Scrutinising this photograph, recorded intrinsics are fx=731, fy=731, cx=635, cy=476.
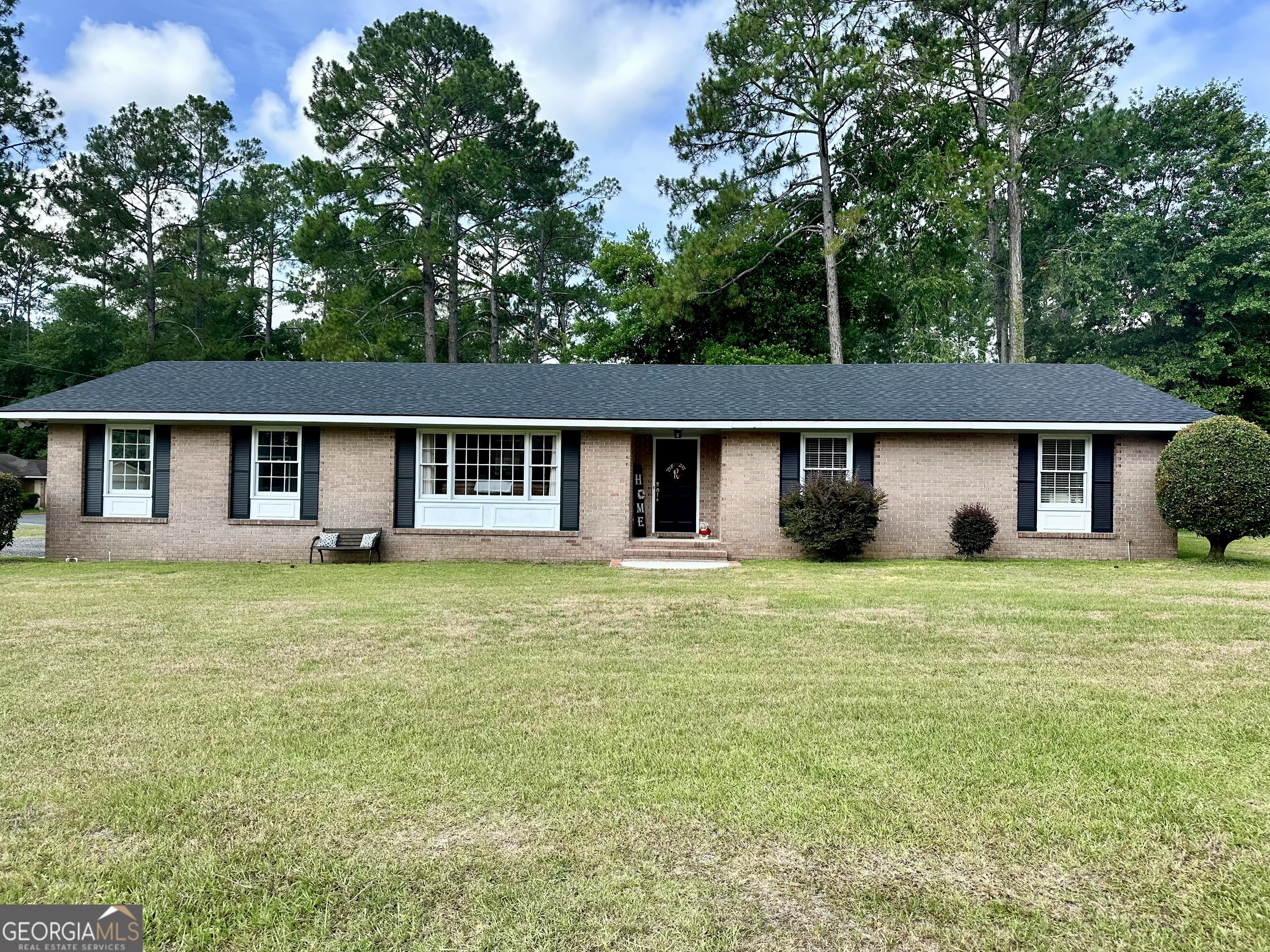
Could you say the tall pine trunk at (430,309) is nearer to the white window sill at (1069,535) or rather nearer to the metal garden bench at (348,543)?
the metal garden bench at (348,543)

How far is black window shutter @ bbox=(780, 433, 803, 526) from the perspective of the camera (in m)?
15.0

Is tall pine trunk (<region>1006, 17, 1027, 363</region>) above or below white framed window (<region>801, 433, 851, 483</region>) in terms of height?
above

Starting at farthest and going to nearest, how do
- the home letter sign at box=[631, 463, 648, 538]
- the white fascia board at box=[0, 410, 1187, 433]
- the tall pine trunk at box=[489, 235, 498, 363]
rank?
the tall pine trunk at box=[489, 235, 498, 363]
the home letter sign at box=[631, 463, 648, 538]
the white fascia board at box=[0, 410, 1187, 433]

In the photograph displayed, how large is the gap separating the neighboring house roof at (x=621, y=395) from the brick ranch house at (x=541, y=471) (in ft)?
0.26

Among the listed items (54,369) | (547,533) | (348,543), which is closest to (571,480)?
(547,533)

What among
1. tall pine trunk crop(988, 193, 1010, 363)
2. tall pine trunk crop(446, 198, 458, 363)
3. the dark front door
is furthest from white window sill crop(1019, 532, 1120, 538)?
tall pine trunk crop(446, 198, 458, 363)

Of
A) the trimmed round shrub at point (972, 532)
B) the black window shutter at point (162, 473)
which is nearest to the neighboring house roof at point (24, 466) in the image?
the black window shutter at point (162, 473)

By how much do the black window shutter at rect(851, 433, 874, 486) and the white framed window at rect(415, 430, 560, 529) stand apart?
6.06 m

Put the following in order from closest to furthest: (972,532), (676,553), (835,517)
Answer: (835,517)
(972,532)
(676,553)

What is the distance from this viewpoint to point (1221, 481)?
12727mm

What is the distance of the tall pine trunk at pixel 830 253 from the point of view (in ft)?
83.7

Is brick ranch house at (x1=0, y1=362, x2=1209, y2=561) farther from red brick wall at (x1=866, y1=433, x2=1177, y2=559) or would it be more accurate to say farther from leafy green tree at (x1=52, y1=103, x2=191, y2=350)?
leafy green tree at (x1=52, y1=103, x2=191, y2=350)

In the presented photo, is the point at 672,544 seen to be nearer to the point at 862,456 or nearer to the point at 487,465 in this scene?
the point at 487,465

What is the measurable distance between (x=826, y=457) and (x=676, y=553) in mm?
3709
